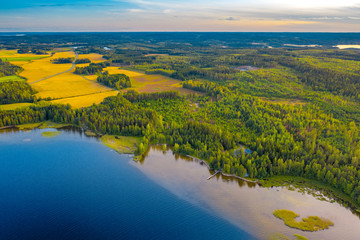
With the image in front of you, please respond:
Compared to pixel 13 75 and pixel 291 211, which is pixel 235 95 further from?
pixel 13 75

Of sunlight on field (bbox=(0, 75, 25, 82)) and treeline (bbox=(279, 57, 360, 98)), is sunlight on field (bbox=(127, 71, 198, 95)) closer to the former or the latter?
sunlight on field (bbox=(0, 75, 25, 82))

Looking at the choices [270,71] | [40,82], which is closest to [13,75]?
[40,82]

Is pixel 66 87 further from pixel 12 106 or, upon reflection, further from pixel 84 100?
pixel 12 106

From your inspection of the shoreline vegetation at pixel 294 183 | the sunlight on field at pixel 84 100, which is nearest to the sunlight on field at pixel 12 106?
the sunlight on field at pixel 84 100

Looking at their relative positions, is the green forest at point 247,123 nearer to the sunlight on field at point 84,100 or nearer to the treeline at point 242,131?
the treeline at point 242,131

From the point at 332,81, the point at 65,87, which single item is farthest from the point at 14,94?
the point at 332,81

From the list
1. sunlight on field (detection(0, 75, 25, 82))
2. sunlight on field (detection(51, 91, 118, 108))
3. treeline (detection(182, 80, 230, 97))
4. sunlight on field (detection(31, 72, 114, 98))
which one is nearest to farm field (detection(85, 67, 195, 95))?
treeline (detection(182, 80, 230, 97))
